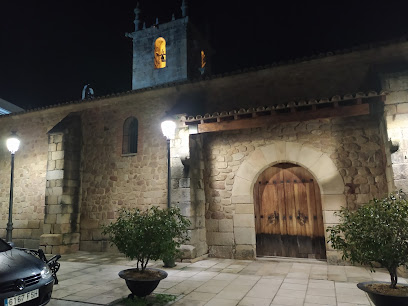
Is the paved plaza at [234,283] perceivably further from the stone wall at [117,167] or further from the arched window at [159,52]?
the arched window at [159,52]

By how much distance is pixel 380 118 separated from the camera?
6445 millimetres

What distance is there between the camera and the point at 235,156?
772 centimetres

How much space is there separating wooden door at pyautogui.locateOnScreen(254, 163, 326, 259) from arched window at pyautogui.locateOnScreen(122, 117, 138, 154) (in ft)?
13.6

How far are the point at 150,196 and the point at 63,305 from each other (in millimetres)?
4542

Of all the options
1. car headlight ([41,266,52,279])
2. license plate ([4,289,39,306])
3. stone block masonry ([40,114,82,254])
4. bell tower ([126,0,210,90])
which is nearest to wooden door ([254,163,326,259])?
car headlight ([41,266,52,279])

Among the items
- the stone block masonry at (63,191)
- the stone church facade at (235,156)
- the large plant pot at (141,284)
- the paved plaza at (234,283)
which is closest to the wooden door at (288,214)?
the stone church facade at (235,156)

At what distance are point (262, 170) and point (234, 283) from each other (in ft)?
10.0

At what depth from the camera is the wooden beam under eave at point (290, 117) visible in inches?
237

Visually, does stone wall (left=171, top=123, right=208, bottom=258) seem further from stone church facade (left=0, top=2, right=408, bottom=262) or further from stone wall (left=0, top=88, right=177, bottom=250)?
stone wall (left=0, top=88, right=177, bottom=250)

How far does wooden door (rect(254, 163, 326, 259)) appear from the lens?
23.2ft

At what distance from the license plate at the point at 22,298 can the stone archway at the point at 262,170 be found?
4811mm

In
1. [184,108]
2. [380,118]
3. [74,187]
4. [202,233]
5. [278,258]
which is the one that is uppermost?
[184,108]

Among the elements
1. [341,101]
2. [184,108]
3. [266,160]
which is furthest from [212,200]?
[341,101]

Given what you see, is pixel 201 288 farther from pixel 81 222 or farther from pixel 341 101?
pixel 81 222
